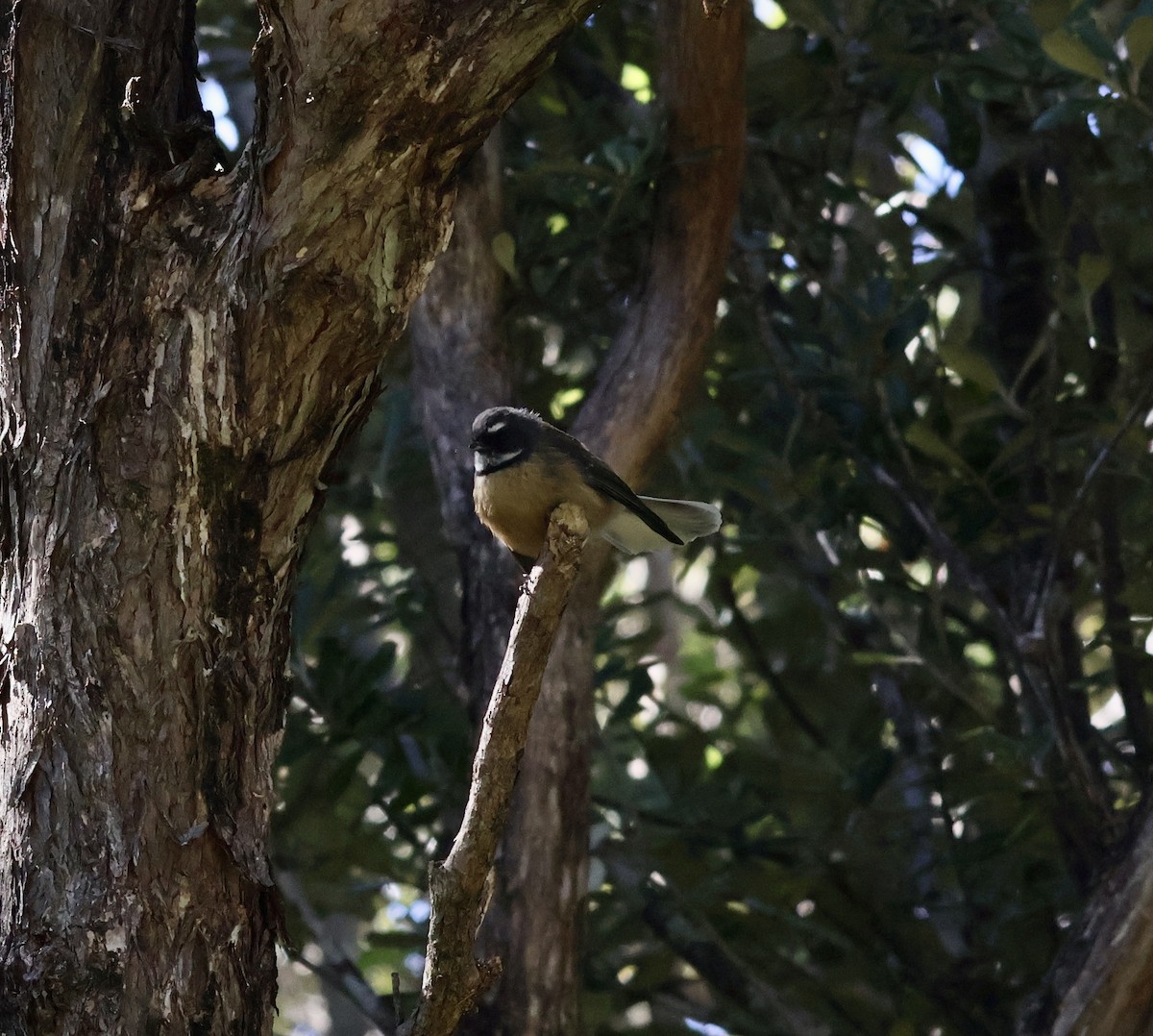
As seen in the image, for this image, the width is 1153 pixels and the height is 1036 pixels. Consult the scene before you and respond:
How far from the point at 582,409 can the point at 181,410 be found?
2.06 meters

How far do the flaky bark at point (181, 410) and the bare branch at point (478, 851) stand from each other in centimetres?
32

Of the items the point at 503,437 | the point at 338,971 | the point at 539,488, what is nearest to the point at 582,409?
the point at 503,437

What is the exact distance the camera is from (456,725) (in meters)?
5.07

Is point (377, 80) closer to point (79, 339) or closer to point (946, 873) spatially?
point (79, 339)

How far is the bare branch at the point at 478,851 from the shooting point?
8.45 ft

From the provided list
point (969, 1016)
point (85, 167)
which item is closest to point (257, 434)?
point (85, 167)

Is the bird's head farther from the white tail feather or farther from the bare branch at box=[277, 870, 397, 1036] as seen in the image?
the bare branch at box=[277, 870, 397, 1036]

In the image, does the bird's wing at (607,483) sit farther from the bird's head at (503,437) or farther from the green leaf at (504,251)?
the green leaf at (504,251)

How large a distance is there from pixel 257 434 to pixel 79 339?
373mm

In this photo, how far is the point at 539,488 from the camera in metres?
3.70

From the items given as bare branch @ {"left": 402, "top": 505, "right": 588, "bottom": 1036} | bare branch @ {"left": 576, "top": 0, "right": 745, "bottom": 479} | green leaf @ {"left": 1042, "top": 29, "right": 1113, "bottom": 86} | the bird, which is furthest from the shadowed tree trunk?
bare branch @ {"left": 402, "top": 505, "right": 588, "bottom": 1036}

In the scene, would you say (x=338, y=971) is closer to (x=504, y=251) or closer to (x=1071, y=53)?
(x=504, y=251)

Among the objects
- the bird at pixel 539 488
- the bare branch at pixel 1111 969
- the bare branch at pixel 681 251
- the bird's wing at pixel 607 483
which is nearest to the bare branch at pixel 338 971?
the bird at pixel 539 488

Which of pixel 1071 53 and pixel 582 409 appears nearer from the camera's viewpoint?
pixel 1071 53
